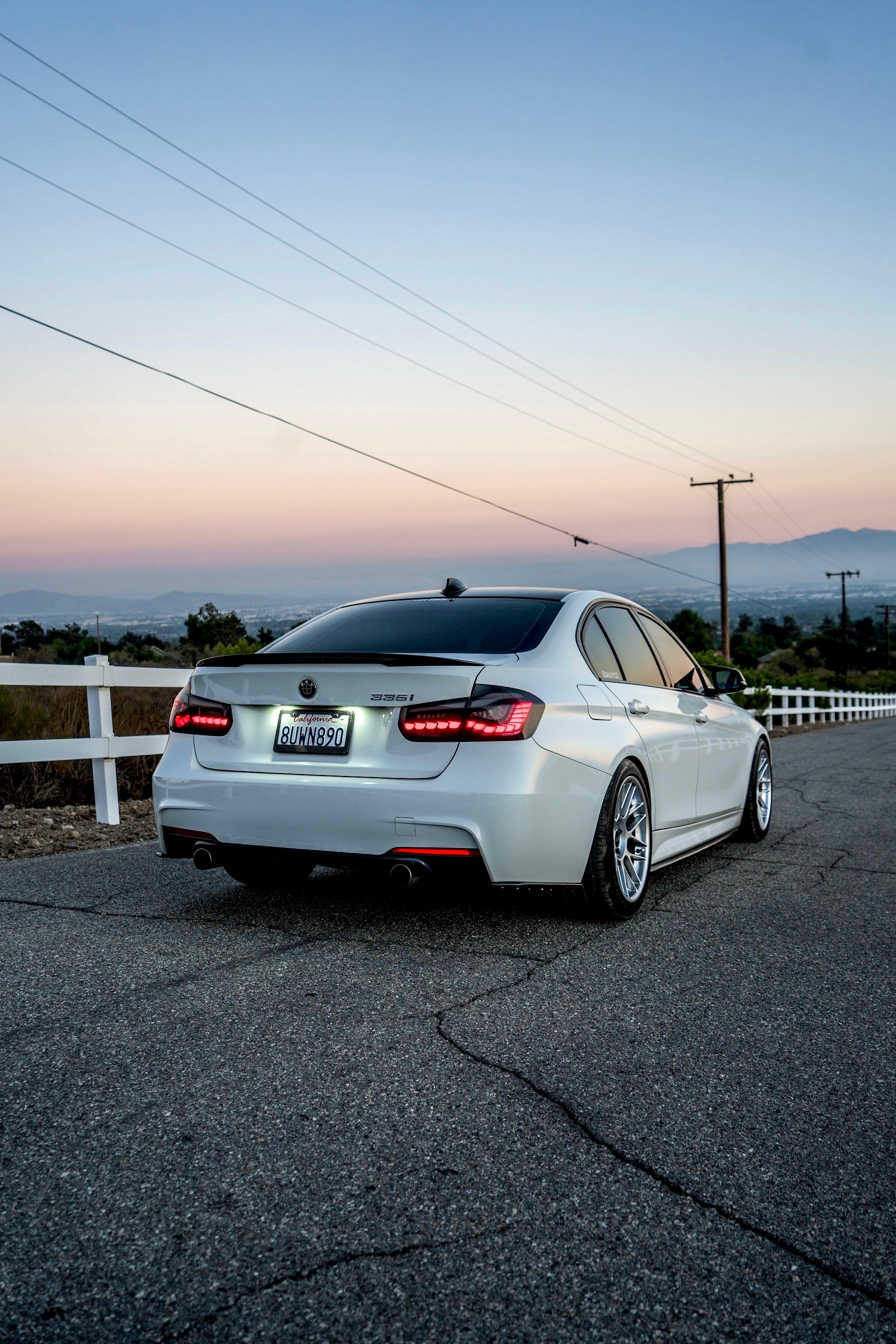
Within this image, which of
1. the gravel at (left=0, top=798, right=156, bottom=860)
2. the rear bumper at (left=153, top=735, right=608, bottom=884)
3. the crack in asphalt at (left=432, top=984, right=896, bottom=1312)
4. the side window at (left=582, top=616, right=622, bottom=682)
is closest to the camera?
the crack in asphalt at (left=432, top=984, right=896, bottom=1312)

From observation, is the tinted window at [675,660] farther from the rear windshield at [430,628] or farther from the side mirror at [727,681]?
the rear windshield at [430,628]

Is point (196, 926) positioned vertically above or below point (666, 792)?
below

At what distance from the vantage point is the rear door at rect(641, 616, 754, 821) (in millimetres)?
6699

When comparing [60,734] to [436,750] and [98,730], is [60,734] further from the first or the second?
[436,750]

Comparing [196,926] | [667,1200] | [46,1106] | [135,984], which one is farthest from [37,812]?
[667,1200]

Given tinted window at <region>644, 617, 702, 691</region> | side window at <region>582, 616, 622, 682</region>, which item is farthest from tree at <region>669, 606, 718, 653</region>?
side window at <region>582, 616, 622, 682</region>

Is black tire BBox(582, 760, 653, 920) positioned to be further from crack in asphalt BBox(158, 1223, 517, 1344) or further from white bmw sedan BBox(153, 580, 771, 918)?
crack in asphalt BBox(158, 1223, 517, 1344)

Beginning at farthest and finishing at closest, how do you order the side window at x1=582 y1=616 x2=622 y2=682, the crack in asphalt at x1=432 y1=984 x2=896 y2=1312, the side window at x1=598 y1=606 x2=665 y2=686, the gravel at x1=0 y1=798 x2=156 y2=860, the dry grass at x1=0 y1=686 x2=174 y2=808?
the dry grass at x1=0 y1=686 x2=174 y2=808 < the gravel at x1=0 y1=798 x2=156 y2=860 < the side window at x1=598 y1=606 x2=665 y2=686 < the side window at x1=582 y1=616 x2=622 y2=682 < the crack in asphalt at x1=432 y1=984 x2=896 y2=1312

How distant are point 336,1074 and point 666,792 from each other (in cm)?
315

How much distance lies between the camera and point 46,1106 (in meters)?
3.07

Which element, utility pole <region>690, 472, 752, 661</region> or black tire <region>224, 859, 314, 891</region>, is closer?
black tire <region>224, 859, 314, 891</region>

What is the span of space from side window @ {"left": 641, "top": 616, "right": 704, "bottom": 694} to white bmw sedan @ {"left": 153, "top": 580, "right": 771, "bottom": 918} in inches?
30.0

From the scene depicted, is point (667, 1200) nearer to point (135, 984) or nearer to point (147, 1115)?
point (147, 1115)

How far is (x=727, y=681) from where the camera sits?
7.33 metres
